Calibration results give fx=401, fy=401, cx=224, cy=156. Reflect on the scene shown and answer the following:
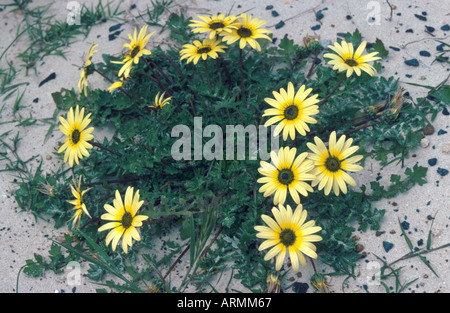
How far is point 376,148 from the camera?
3000 mm

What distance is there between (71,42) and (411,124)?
11.2 feet

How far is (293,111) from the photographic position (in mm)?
2781

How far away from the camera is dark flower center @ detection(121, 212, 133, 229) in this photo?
268 centimetres

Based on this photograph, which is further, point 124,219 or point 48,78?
point 48,78

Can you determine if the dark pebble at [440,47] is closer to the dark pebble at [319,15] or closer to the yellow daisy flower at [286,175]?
the dark pebble at [319,15]

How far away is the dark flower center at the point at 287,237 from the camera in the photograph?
2.53 metres

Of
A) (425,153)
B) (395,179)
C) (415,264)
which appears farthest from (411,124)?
(415,264)

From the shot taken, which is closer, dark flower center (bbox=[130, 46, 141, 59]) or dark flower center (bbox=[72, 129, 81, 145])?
dark flower center (bbox=[72, 129, 81, 145])

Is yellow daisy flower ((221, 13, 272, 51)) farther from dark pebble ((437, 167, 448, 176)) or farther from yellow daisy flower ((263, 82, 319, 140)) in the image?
dark pebble ((437, 167, 448, 176))

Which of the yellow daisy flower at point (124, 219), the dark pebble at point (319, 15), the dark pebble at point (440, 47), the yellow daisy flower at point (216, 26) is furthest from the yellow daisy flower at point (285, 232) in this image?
the dark pebble at point (319, 15)

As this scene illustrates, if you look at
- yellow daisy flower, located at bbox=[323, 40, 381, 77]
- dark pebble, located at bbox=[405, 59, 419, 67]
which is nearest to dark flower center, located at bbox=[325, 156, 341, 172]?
yellow daisy flower, located at bbox=[323, 40, 381, 77]

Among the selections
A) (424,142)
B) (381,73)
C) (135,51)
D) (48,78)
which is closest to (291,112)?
(424,142)

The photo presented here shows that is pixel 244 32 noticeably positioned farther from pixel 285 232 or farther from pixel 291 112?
pixel 285 232

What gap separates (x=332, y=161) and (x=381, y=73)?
4.04 feet
